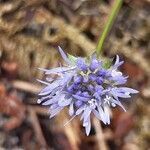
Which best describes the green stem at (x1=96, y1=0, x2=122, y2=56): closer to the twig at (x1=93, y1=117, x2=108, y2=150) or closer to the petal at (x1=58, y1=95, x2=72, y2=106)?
the petal at (x1=58, y1=95, x2=72, y2=106)

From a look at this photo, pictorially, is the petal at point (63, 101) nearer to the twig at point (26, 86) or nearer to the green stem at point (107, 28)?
the green stem at point (107, 28)

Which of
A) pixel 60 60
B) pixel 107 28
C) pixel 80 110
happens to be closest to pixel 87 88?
pixel 80 110

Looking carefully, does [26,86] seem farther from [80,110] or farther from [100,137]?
[80,110]

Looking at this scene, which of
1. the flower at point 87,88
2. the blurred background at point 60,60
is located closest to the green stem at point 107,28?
the flower at point 87,88

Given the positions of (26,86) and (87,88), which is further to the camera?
(26,86)

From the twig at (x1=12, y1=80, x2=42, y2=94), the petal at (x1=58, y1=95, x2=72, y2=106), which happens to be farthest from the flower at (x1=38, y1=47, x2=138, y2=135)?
the twig at (x1=12, y1=80, x2=42, y2=94)

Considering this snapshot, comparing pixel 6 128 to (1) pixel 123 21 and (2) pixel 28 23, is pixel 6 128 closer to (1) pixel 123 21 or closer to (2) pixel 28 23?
(2) pixel 28 23
